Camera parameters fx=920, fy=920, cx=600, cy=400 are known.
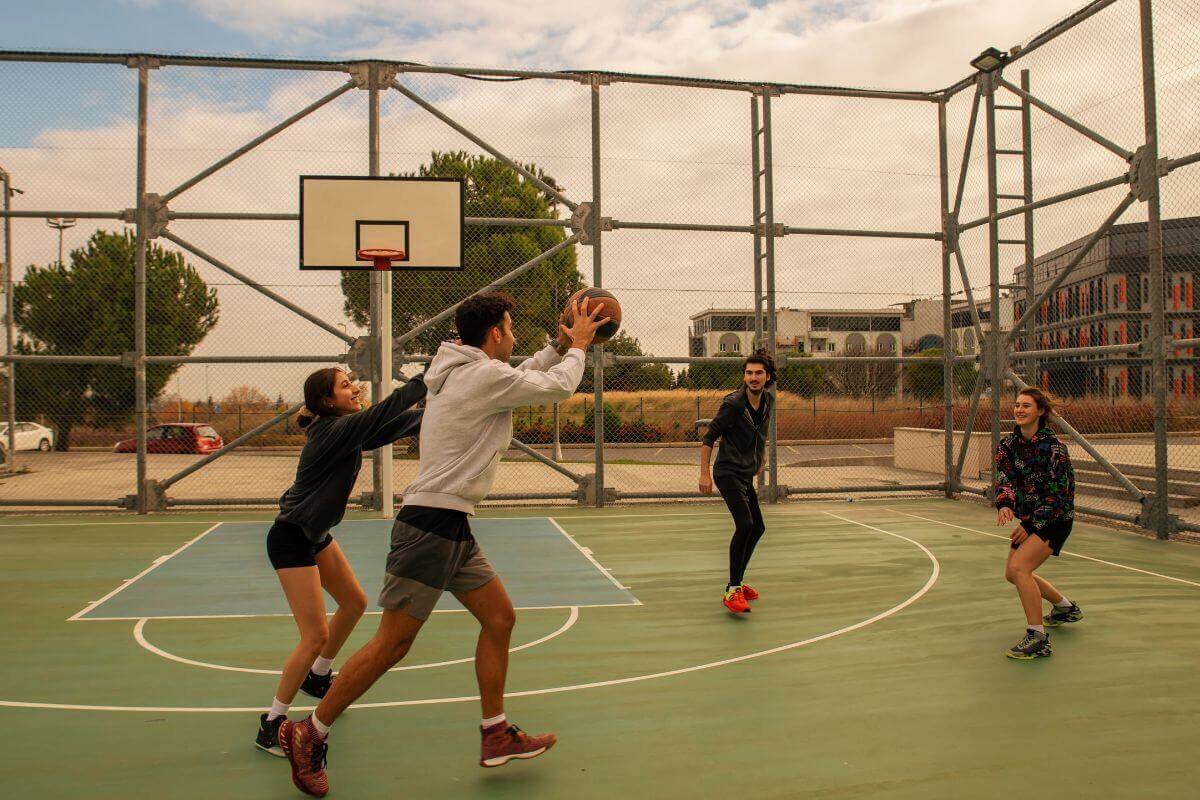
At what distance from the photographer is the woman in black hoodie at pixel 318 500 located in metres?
4.14

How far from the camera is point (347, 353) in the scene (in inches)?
455

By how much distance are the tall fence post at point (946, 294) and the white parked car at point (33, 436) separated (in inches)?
506

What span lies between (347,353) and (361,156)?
257 centimetres

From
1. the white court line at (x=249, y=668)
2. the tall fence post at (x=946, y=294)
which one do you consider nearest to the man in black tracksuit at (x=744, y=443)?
the white court line at (x=249, y=668)

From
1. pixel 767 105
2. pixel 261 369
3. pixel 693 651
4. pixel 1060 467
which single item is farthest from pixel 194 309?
pixel 1060 467

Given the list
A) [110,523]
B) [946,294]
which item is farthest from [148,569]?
[946,294]

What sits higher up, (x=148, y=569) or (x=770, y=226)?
(x=770, y=226)

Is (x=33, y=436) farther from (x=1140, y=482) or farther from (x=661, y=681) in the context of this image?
(x=1140, y=482)

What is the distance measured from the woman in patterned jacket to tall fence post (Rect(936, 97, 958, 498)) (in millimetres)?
7730

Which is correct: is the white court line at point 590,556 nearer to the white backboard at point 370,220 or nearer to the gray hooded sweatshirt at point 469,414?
the white backboard at point 370,220

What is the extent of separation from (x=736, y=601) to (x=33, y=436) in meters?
11.7

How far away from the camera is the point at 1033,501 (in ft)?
18.9

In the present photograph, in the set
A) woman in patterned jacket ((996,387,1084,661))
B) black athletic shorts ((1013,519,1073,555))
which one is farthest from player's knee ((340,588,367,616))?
black athletic shorts ((1013,519,1073,555))

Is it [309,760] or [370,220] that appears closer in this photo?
[309,760]
